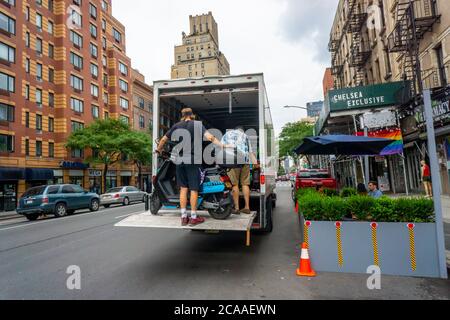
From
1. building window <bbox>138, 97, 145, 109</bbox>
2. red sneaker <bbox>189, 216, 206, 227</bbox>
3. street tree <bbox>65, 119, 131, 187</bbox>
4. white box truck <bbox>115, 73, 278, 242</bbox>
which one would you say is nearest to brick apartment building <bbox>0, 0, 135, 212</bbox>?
street tree <bbox>65, 119, 131, 187</bbox>

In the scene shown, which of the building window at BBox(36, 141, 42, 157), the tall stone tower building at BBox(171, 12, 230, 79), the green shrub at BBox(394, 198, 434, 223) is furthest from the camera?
the tall stone tower building at BBox(171, 12, 230, 79)

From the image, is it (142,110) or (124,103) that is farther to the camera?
(142,110)

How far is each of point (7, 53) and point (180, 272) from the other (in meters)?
30.2

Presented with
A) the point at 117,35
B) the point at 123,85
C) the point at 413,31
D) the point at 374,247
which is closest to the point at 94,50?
the point at 123,85

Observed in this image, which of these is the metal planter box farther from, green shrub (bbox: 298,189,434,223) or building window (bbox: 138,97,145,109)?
building window (bbox: 138,97,145,109)

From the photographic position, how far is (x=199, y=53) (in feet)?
363

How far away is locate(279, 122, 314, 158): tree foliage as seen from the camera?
4281 centimetres

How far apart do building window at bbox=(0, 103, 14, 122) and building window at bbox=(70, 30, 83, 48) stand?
12.2 meters

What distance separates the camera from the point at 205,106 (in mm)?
8711

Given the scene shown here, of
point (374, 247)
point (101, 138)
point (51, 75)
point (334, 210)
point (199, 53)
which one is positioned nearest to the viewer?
point (374, 247)

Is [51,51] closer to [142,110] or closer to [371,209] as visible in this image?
[142,110]

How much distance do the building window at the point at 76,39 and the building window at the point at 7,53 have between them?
8.72 meters

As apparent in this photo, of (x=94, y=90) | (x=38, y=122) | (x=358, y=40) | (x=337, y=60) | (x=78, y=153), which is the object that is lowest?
(x=78, y=153)
